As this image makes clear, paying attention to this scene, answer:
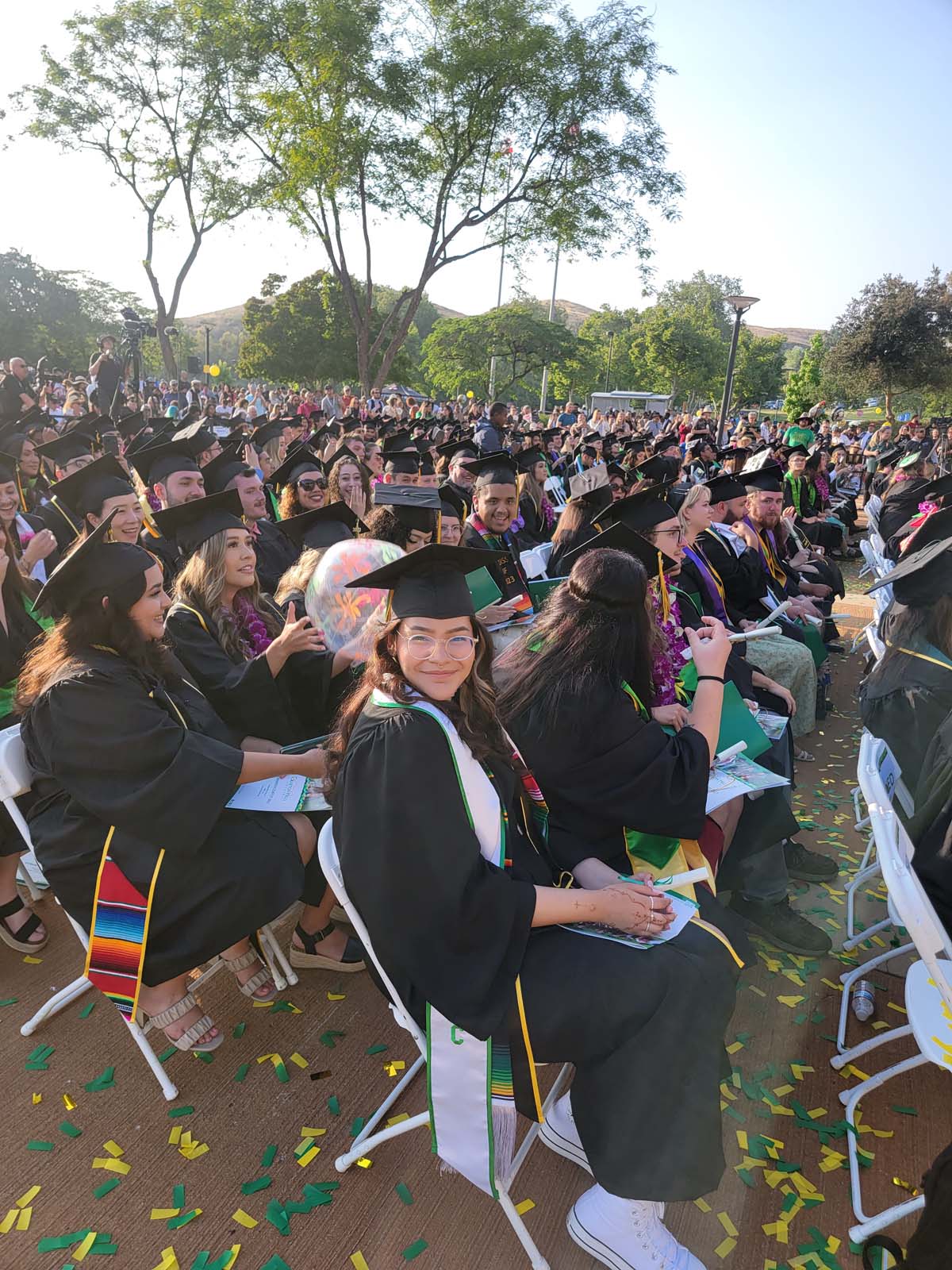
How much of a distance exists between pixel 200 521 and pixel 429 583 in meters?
1.90

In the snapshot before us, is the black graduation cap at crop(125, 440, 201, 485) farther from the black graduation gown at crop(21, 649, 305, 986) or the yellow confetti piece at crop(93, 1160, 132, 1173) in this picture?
the yellow confetti piece at crop(93, 1160, 132, 1173)

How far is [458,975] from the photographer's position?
76.5 inches

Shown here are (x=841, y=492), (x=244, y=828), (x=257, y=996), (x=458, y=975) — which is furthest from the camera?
(x=841, y=492)

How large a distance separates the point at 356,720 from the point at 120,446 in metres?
8.12

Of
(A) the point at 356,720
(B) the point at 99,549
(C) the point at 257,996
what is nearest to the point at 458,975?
(A) the point at 356,720

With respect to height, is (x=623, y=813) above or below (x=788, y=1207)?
above

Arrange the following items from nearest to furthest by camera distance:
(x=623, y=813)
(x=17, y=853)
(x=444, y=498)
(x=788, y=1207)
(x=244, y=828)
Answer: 1. (x=788, y=1207)
2. (x=623, y=813)
3. (x=244, y=828)
4. (x=17, y=853)
5. (x=444, y=498)

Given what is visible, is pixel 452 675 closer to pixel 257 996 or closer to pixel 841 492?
pixel 257 996

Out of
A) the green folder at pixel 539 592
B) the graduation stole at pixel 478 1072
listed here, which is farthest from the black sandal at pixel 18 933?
the green folder at pixel 539 592

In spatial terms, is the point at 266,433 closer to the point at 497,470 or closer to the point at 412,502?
the point at 497,470

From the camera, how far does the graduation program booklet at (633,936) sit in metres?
2.13

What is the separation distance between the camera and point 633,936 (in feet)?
7.07

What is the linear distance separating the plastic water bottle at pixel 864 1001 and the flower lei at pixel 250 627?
117 inches

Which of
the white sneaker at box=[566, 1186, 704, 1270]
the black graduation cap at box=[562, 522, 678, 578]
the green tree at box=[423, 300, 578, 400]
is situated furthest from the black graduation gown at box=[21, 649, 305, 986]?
the green tree at box=[423, 300, 578, 400]
